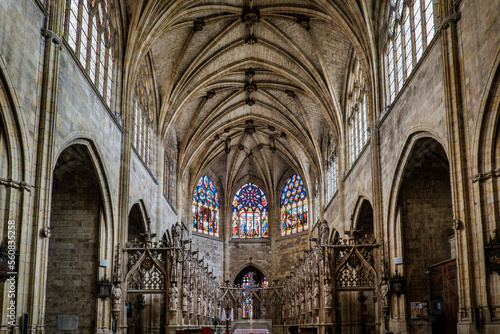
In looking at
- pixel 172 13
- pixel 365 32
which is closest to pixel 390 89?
pixel 365 32

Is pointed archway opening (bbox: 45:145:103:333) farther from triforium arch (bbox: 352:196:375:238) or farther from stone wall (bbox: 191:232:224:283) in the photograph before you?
stone wall (bbox: 191:232:224:283)

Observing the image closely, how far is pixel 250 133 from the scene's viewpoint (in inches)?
1670

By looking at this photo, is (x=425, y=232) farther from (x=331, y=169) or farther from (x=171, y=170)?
(x=171, y=170)

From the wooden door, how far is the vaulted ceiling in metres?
9.84

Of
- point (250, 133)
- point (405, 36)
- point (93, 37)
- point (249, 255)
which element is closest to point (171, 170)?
point (250, 133)

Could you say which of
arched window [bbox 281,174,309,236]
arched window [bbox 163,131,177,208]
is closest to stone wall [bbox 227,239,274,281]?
arched window [bbox 281,174,309,236]

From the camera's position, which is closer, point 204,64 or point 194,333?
point 194,333

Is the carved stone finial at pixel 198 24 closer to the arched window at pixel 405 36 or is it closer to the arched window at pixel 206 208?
the arched window at pixel 405 36

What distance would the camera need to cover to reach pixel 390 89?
2202cm

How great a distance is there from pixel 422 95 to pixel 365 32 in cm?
694

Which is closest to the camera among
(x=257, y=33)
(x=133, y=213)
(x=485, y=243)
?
(x=485, y=243)

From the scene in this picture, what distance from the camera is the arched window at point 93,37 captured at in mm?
17939

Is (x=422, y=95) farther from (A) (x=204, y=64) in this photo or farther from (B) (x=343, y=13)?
(A) (x=204, y=64)

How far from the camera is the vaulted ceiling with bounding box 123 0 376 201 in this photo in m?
24.7
